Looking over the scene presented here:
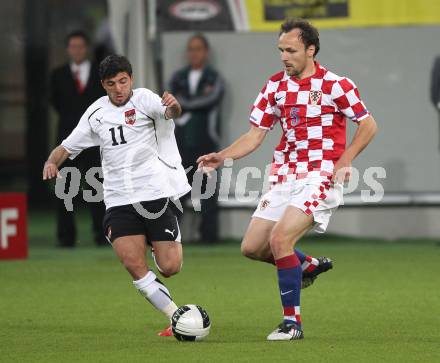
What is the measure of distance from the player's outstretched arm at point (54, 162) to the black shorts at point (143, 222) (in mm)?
456

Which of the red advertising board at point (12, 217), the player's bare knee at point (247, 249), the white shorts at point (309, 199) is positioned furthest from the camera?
the red advertising board at point (12, 217)

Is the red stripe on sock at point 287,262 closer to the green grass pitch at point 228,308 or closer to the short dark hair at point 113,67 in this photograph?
the green grass pitch at point 228,308

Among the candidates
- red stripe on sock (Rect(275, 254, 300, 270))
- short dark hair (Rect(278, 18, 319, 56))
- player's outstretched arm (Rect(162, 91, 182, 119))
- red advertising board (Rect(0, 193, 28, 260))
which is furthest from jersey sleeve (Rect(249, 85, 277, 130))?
red advertising board (Rect(0, 193, 28, 260))

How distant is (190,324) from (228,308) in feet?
5.85

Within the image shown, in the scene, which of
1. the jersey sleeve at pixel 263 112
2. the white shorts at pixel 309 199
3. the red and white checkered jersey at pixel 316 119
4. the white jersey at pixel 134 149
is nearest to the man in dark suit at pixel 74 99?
the white jersey at pixel 134 149

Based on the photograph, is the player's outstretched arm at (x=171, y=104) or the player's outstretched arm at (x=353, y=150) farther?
the player's outstretched arm at (x=171, y=104)

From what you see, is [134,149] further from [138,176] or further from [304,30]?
[304,30]

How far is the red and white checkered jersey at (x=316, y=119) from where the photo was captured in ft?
28.8

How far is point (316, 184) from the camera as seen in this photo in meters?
8.73

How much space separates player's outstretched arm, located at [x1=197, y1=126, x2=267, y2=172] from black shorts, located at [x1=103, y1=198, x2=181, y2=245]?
0.50 meters

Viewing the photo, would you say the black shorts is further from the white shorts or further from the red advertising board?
the red advertising board

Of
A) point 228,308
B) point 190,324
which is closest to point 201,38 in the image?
point 228,308

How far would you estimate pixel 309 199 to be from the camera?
870 centimetres

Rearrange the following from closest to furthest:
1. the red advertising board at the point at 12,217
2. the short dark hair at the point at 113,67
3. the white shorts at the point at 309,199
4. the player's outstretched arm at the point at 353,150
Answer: the player's outstretched arm at the point at 353,150 → the white shorts at the point at 309,199 → the short dark hair at the point at 113,67 → the red advertising board at the point at 12,217
